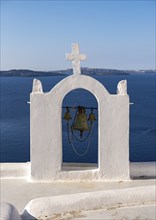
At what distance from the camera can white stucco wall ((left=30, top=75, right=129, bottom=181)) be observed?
5.70 meters

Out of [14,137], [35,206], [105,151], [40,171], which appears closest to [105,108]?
[105,151]

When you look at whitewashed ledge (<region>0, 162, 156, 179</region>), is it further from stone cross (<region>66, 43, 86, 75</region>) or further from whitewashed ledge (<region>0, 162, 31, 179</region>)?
stone cross (<region>66, 43, 86, 75</region>)

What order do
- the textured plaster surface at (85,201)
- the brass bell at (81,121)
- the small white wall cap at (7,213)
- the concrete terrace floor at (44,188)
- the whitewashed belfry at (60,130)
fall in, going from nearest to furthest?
the small white wall cap at (7,213)
the textured plaster surface at (85,201)
the concrete terrace floor at (44,188)
the whitewashed belfry at (60,130)
the brass bell at (81,121)

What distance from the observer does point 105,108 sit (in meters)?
5.77

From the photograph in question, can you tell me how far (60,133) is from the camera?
5.78 meters

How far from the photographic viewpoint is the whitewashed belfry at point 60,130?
5.70m

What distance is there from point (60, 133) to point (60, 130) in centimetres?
5

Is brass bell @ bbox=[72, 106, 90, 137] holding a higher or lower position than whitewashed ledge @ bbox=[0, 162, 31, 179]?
higher

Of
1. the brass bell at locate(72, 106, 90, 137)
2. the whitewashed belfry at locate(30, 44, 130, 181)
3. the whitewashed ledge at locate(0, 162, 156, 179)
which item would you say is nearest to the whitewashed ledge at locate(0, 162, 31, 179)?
the whitewashed ledge at locate(0, 162, 156, 179)

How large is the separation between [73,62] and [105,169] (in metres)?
1.89

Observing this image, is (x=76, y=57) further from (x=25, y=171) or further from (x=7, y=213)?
(x=7, y=213)

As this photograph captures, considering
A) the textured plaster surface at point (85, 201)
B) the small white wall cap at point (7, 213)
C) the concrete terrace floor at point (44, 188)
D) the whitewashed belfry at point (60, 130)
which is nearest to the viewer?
the small white wall cap at point (7, 213)

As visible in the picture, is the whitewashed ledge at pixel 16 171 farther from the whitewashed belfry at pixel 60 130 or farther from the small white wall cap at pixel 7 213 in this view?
the small white wall cap at pixel 7 213

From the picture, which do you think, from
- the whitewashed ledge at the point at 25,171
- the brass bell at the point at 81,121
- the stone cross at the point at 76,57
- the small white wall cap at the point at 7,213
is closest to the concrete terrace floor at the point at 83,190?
the whitewashed ledge at the point at 25,171
